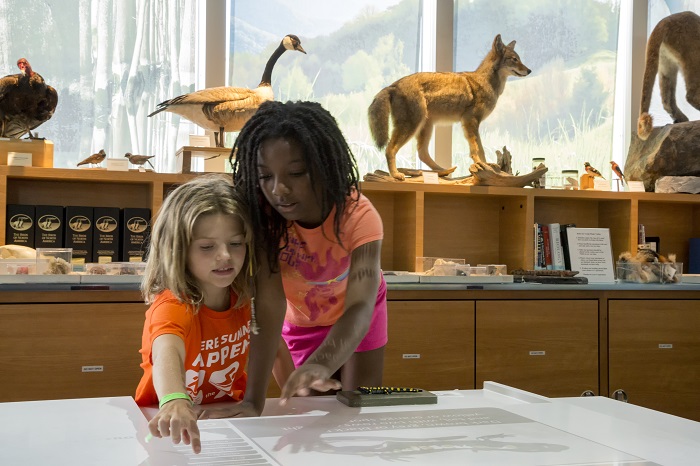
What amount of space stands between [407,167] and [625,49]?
1.27 m

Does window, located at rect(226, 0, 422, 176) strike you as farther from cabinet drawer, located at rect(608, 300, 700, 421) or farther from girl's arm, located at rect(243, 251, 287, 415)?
girl's arm, located at rect(243, 251, 287, 415)

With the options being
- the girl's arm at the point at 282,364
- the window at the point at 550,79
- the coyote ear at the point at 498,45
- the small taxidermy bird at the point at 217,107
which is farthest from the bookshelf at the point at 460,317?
the girl's arm at the point at 282,364

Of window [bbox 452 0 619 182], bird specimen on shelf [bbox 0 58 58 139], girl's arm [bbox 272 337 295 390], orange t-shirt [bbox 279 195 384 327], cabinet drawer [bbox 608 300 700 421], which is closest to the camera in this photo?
orange t-shirt [bbox 279 195 384 327]

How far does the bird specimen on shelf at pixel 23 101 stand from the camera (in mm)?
2592

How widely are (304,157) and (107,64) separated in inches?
78.9

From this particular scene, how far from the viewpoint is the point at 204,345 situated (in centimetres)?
136

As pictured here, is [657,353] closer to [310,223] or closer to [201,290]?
[310,223]

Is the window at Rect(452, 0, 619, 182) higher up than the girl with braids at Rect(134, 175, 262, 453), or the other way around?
the window at Rect(452, 0, 619, 182)

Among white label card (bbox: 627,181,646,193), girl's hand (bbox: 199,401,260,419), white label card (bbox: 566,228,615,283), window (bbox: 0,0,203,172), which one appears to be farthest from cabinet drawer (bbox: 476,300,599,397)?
girl's hand (bbox: 199,401,260,419)

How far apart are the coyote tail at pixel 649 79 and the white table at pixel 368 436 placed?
250 centimetres

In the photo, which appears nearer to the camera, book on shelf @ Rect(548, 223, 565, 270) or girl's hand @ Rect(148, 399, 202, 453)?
girl's hand @ Rect(148, 399, 202, 453)

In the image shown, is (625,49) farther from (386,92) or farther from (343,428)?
(343,428)

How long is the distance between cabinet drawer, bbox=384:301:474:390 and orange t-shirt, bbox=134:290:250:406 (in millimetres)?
1276

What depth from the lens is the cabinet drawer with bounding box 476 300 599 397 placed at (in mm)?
2826
